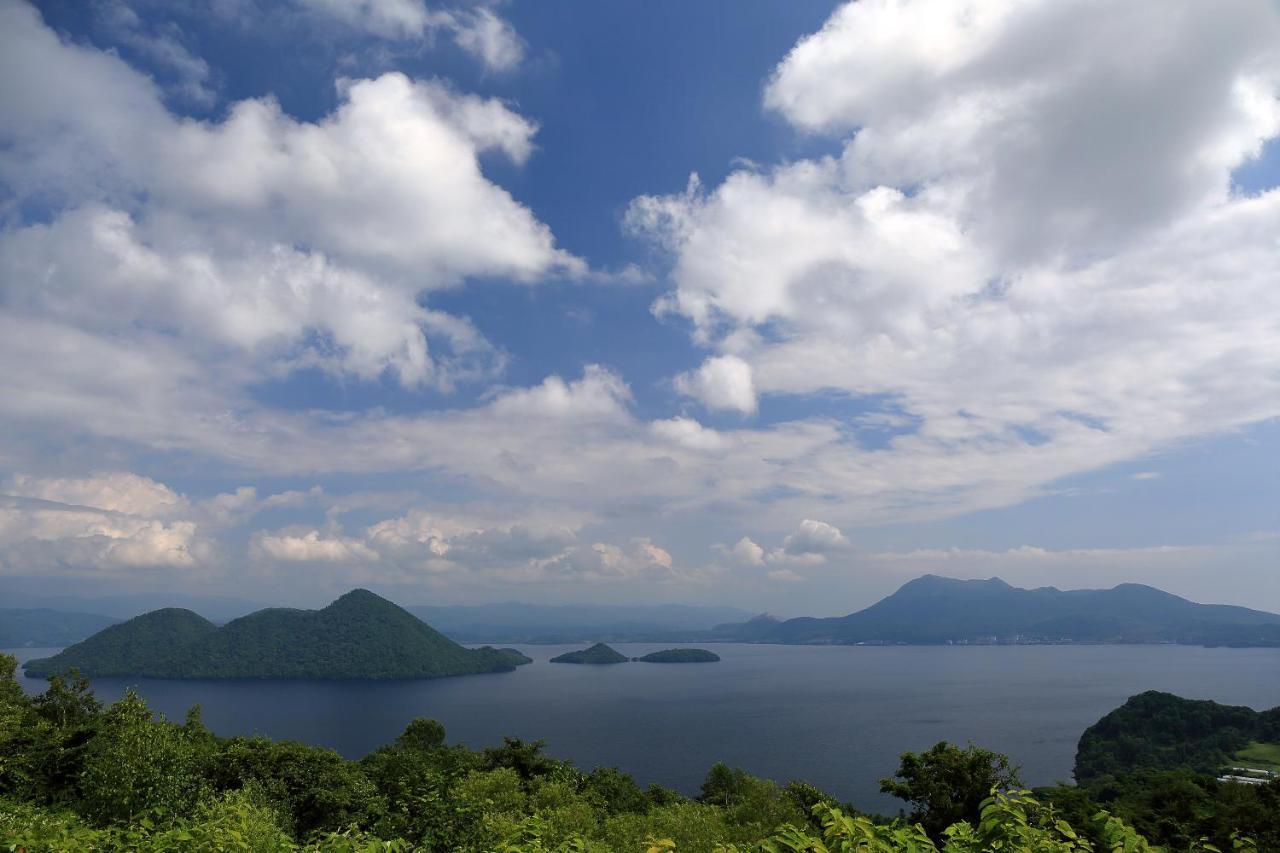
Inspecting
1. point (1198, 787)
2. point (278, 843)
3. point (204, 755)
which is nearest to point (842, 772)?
point (1198, 787)

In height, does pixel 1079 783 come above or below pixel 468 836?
below

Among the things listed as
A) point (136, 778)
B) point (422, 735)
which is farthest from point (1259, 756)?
point (136, 778)

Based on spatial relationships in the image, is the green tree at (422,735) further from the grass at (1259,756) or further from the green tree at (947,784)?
the grass at (1259,756)

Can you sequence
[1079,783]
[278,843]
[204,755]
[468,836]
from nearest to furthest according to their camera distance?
[278,843], [468,836], [204,755], [1079,783]

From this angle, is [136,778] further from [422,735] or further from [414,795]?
[422,735]

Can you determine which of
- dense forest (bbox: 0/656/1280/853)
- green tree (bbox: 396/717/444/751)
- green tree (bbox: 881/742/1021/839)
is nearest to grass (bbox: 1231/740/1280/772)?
dense forest (bbox: 0/656/1280/853)

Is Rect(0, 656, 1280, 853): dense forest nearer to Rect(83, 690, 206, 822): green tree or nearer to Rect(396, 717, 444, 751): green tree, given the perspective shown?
Rect(83, 690, 206, 822): green tree

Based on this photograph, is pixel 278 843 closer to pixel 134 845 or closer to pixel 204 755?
pixel 134 845
